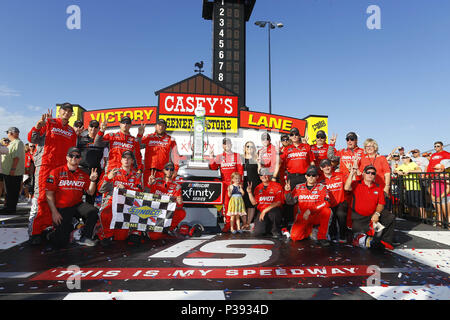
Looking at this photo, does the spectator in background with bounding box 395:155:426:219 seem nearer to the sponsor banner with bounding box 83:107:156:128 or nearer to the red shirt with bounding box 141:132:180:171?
the red shirt with bounding box 141:132:180:171

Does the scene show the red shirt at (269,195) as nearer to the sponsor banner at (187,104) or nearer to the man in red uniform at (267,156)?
the man in red uniform at (267,156)

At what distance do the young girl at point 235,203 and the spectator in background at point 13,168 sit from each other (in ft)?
16.5

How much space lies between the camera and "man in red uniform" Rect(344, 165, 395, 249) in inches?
152

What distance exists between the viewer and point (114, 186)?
4141 millimetres

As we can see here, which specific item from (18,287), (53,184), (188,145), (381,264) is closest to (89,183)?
(53,184)

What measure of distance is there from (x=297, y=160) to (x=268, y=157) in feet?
1.87

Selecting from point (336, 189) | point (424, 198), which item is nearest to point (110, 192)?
point (336, 189)

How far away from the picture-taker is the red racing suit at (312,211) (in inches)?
160

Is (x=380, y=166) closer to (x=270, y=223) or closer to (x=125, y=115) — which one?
(x=270, y=223)

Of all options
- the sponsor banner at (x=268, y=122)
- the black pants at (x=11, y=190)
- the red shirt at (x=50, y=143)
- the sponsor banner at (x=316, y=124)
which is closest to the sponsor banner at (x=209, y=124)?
the sponsor banner at (x=268, y=122)

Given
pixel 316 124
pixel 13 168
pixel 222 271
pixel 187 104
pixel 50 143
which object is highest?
pixel 187 104

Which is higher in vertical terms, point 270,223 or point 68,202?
point 68,202

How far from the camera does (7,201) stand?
635 centimetres
